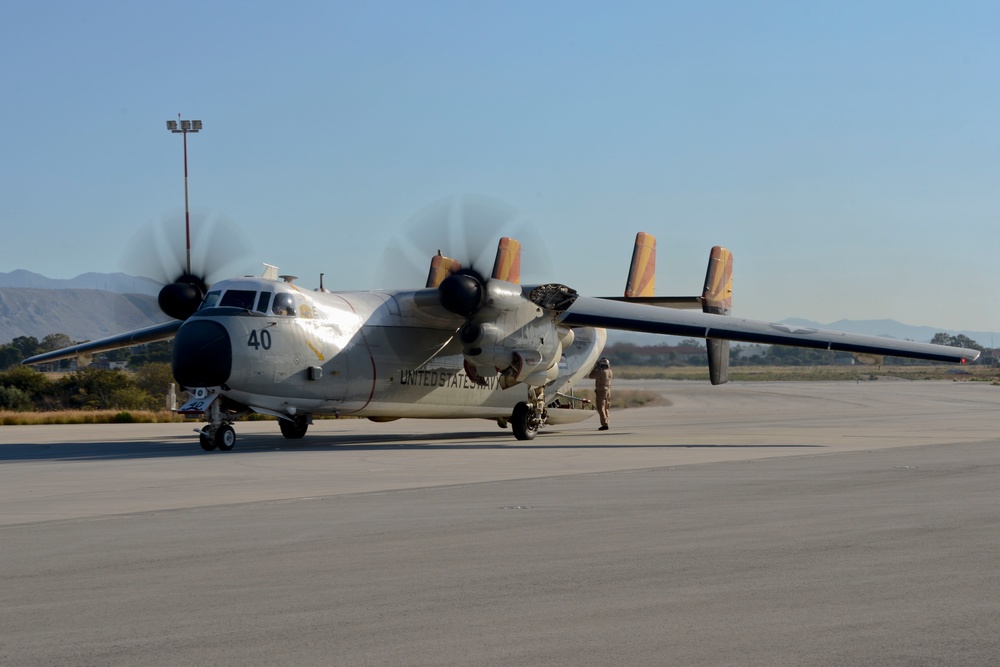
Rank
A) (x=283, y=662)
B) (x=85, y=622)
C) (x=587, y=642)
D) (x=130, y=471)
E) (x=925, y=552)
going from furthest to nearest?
(x=130, y=471)
(x=925, y=552)
(x=85, y=622)
(x=587, y=642)
(x=283, y=662)

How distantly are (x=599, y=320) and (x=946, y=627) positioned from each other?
782 inches

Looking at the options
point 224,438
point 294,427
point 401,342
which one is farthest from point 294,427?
point 224,438

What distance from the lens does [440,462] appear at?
20062mm

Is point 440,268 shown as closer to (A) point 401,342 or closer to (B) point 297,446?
(A) point 401,342

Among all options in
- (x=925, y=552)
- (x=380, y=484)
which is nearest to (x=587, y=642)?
(x=925, y=552)

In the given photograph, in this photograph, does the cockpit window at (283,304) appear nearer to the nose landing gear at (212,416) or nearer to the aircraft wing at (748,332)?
the nose landing gear at (212,416)

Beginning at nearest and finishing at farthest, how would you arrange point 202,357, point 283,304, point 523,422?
point 202,357
point 283,304
point 523,422

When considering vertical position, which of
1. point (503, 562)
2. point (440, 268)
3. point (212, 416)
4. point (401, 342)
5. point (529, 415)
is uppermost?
point (440, 268)

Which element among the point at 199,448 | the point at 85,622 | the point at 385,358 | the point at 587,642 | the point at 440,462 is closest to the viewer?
the point at 587,642

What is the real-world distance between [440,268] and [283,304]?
5488mm

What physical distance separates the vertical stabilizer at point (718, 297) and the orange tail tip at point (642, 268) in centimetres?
212

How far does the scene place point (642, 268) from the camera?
33.7 m

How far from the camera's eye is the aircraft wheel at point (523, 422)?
90.6 feet

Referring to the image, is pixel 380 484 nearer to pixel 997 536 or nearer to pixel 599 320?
pixel 997 536
